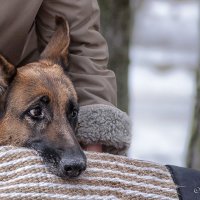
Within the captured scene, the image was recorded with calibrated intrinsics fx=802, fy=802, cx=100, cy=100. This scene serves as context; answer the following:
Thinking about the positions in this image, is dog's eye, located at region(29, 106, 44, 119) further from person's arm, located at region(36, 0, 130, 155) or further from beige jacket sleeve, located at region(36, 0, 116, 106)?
beige jacket sleeve, located at region(36, 0, 116, 106)

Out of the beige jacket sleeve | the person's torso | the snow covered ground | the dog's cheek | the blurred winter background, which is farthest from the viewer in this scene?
the snow covered ground

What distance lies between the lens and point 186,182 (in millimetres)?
4375

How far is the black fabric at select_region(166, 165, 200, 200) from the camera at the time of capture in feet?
14.2

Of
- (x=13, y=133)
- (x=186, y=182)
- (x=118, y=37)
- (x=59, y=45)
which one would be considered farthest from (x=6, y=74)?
(x=118, y=37)

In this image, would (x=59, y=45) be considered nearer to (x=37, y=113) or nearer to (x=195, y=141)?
(x=37, y=113)

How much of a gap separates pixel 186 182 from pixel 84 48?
1.14 m

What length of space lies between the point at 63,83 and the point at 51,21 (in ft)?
1.73

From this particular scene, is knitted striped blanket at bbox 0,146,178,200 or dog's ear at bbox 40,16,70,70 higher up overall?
dog's ear at bbox 40,16,70,70

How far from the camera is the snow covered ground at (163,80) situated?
12156 mm

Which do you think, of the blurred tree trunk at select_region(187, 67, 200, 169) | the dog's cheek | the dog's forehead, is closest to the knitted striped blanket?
the dog's cheek

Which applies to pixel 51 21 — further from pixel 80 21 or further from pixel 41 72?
pixel 41 72

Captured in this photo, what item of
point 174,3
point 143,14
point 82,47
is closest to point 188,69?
point 143,14

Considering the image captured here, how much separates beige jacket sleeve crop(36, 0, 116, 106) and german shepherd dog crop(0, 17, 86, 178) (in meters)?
0.24

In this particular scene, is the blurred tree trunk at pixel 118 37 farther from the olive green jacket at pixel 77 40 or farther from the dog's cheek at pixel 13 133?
the dog's cheek at pixel 13 133
